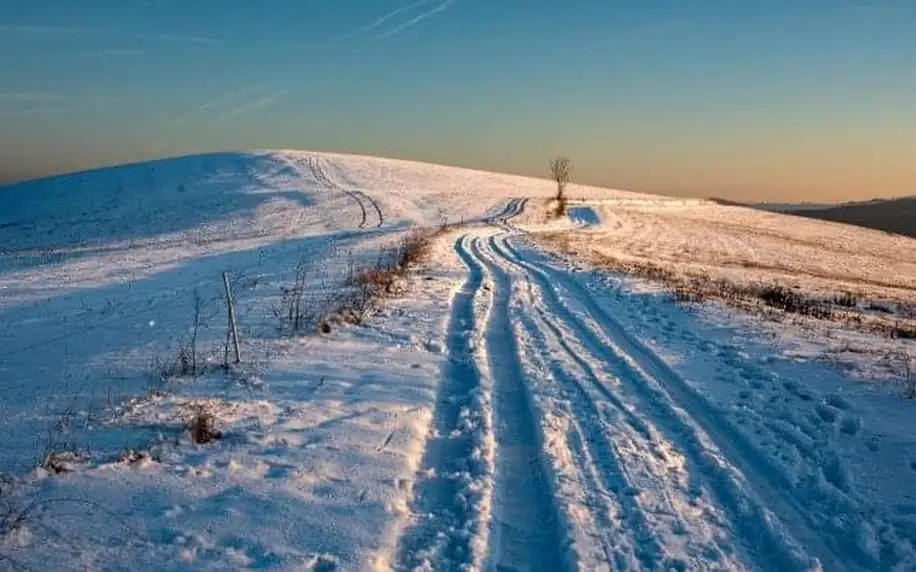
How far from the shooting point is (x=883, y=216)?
93312 millimetres

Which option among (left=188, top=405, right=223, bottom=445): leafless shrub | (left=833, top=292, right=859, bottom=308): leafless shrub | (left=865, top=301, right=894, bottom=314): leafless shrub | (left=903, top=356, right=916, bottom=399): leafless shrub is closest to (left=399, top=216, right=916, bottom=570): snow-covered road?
(left=903, top=356, right=916, bottom=399): leafless shrub

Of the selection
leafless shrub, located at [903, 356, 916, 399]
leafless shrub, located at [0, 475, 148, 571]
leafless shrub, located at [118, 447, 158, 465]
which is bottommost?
leafless shrub, located at [0, 475, 148, 571]

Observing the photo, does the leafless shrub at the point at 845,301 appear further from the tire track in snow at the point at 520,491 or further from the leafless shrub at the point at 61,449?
the leafless shrub at the point at 61,449

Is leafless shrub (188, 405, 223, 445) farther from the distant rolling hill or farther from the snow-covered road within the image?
the distant rolling hill

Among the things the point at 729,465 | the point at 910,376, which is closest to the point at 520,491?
the point at 729,465

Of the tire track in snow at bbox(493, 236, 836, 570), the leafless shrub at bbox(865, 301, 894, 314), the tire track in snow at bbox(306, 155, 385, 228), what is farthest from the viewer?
the tire track in snow at bbox(306, 155, 385, 228)

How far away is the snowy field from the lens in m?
5.49

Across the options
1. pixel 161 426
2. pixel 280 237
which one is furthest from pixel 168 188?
pixel 161 426

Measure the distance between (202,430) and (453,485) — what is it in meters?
2.70

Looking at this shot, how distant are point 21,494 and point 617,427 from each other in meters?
5.82

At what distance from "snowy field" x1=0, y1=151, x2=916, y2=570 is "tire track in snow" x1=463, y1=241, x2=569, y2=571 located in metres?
0.03

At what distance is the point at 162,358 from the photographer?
1108 cm

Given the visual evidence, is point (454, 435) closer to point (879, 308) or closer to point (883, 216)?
point (879, 308)

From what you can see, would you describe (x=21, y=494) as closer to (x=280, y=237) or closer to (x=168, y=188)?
(x=280, y=237)
